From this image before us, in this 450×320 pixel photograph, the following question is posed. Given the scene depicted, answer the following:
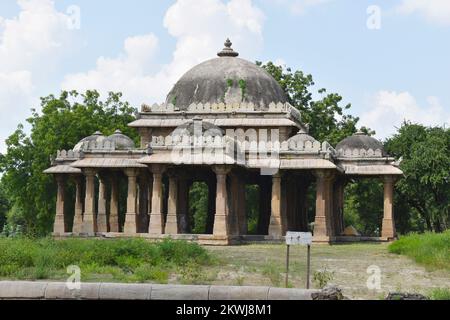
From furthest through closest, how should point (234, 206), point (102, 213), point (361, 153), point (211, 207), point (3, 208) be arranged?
point (3, 208) → point (211, 207) → point (361, 153) → point (102, 213) → point (234, 206)

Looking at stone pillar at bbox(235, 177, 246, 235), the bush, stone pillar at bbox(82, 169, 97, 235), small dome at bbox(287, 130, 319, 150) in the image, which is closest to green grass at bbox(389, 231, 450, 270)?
the bush

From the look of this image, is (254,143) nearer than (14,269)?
No

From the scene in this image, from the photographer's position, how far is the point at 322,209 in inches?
1357

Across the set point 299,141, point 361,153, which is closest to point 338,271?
point 299,141

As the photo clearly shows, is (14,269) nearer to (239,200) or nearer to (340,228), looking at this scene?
(239,200)

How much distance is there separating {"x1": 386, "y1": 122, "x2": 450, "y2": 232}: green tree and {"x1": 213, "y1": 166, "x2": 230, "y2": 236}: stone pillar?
54.0ft

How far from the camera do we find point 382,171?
36781 millimetres

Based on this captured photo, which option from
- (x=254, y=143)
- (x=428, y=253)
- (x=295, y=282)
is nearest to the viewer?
(x=295, y=282)

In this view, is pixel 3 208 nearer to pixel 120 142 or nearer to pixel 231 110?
pixel 120 142

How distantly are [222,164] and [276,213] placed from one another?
3957 millimetres
